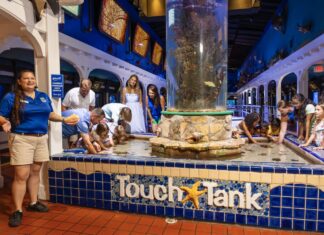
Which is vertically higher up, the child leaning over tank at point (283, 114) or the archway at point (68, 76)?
the archway at point (68, 76)

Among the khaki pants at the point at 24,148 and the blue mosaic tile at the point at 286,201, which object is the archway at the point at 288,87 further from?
the khaki pants at the point at 24,148

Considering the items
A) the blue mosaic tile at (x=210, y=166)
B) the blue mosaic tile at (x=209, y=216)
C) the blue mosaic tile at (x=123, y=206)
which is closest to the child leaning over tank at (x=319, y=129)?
the blue mosaic tile at (x=210, y=166)

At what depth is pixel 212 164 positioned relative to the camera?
298cm

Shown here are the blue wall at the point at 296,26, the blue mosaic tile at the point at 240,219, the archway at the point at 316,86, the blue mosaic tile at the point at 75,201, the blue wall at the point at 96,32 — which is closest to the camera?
the blue mosaic tile at the point at 240,219

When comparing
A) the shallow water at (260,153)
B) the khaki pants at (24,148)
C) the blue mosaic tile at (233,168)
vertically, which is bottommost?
the shallow water at (260,153)

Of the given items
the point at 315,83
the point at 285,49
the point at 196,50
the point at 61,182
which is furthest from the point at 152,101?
the point at 315,83

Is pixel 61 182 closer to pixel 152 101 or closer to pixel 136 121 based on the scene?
pixel 136 121

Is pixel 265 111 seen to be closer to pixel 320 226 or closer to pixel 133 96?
pixel 133 96

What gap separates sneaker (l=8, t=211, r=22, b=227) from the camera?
2.90 metres

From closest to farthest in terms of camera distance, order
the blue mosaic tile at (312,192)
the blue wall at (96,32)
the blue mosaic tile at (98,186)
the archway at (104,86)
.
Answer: the blue mosaic tile at (312,192)
the blue mosaic tile at (98,186)
the blue wall at (96,32)
the archway at (104,86)

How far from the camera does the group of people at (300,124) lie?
3.76 meters

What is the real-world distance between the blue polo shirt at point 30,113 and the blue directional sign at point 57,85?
1.26ft

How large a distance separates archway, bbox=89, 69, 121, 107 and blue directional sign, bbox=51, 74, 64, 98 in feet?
23.1

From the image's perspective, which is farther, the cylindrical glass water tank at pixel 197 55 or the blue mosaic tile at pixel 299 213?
the cylindrical glass water tank at pixel 197 55
